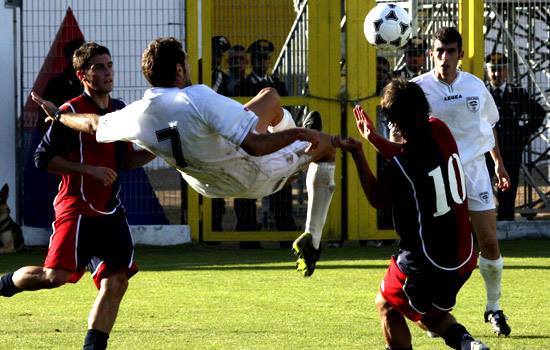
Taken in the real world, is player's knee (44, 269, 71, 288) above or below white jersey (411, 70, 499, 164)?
below

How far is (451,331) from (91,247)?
244 cm

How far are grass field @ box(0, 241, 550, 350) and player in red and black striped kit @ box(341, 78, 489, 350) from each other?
146 cm

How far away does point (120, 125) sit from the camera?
7648 millimetres


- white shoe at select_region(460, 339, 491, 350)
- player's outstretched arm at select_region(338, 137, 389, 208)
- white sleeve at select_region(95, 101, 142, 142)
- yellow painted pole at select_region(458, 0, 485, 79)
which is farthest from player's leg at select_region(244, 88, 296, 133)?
yellow painted pole at select_region(458, 0, 485, 79)

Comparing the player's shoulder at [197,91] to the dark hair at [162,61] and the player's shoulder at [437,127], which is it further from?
the player's shoulder at [437,127]

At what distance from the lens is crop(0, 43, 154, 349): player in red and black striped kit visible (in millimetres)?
8125

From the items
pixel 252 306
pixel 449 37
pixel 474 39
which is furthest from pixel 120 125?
pixel 474 39

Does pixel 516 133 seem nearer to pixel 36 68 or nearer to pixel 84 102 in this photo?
pixel 36 68

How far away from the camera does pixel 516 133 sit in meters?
16.6

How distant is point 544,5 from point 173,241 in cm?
592

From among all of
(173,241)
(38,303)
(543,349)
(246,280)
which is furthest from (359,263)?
(543,349)

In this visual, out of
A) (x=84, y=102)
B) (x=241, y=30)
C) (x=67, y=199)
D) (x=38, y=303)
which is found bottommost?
(x=38, y=303)

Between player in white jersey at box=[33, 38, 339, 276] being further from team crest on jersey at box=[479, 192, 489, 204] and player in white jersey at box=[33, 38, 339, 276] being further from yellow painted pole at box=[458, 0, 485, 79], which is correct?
yellow painted pole at box=[458, 0, 485, 79]

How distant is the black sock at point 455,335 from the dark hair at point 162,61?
2.20 meters
